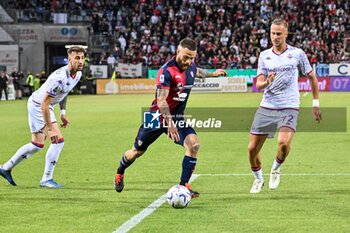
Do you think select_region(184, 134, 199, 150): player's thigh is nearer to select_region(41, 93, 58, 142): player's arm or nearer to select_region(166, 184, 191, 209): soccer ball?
select_region(166, 184, 191, 209): soccer ball

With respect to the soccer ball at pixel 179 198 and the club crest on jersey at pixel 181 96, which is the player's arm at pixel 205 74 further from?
the soccer ball at pixel 179 198

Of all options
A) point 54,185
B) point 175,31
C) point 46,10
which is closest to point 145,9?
point 175,31

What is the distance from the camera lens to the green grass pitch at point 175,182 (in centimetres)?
855

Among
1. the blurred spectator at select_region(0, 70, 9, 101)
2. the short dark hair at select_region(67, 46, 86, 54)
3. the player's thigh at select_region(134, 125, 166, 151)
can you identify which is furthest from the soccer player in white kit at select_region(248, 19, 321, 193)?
the blurred spectator at select_region(0, 70, 9, 101)

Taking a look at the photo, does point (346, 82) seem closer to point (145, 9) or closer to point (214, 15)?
point (214, 15)

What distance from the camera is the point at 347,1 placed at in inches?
2219

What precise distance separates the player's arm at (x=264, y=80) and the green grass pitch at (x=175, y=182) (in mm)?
1526

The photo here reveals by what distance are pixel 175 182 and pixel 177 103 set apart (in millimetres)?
2275

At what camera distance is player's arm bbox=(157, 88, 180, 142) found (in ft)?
31.7

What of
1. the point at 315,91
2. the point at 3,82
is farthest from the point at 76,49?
the point at 3,82

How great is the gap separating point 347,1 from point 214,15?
9864 mm

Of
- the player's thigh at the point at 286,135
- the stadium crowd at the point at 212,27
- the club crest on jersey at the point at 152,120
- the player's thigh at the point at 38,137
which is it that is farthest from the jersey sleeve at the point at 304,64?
the stadium crowd at the point at 212,27

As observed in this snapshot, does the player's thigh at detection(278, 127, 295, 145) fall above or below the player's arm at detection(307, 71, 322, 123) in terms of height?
below

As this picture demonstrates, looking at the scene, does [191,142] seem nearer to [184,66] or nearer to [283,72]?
[184,66]
